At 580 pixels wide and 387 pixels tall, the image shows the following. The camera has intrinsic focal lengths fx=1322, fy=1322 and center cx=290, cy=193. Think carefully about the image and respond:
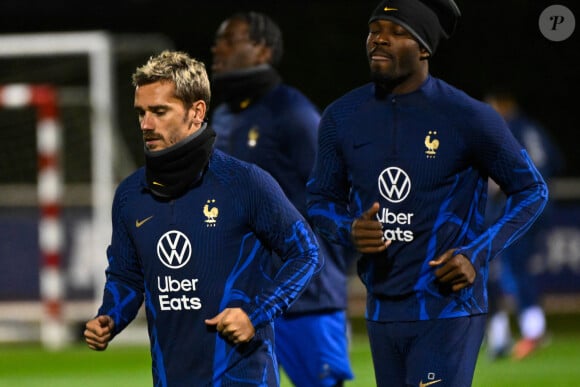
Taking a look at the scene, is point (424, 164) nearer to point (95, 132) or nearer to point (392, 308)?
point (392, 308)

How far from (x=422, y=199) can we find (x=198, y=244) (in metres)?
0.88

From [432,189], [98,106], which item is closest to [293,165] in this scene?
[432,189]

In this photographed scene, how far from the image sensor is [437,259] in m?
4.71

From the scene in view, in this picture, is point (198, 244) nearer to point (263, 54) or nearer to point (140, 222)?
point (140, 222)

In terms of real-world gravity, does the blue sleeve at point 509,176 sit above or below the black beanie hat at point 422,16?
below

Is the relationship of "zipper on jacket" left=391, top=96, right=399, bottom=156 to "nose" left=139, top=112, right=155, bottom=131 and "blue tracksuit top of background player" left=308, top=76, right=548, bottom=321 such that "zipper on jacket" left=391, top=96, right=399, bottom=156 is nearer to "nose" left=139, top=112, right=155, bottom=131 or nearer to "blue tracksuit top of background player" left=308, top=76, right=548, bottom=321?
"blue tracksuit top of background player" left=308, top=76, right=548, bottom=321

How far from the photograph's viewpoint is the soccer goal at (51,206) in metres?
12.6

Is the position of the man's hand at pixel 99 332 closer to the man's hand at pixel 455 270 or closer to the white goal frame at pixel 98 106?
the man's hand at pixel 455 270

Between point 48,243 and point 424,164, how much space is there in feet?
26.5

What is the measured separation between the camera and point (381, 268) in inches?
190

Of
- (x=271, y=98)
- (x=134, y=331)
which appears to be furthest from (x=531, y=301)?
(x=271, y=98)

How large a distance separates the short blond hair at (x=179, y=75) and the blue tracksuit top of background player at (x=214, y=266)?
0.25 metres

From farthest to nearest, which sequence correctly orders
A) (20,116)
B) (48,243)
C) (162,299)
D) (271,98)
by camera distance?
(20,116)
(48,243)
(271,98)
(162,299)

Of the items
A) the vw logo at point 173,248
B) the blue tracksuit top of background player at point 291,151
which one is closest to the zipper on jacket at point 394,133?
the vw logo at point 173,248
